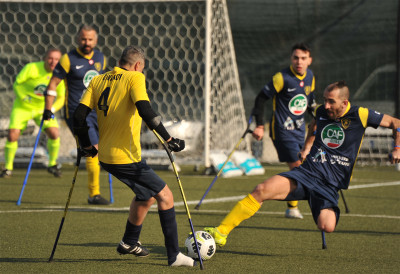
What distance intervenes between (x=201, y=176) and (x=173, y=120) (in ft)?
9.11

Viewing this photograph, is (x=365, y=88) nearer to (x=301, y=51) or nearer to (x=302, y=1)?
(x=302, y=1)

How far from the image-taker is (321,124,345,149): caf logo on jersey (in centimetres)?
657

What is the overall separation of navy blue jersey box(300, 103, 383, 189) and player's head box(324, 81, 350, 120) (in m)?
0.10

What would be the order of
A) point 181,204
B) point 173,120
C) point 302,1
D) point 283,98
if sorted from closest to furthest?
point 283,98, point 181,204, point 173,120, point 302,1

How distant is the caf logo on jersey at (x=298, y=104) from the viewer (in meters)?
8.77

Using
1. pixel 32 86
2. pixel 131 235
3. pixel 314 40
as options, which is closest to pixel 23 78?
pixel 32 86

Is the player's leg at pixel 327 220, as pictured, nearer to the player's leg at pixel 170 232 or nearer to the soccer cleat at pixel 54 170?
the player's leg at pixel 170 232

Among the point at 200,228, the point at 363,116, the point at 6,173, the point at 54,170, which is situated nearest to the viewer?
the point at 363,116

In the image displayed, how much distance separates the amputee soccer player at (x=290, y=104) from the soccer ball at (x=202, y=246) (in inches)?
109

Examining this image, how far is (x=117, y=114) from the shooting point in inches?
226

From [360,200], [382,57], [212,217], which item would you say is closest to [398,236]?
[212,217]

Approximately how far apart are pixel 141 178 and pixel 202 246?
28.7 inches

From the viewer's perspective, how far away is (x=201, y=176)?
13.8 m

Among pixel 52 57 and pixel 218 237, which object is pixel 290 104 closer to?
pixel 218 237
